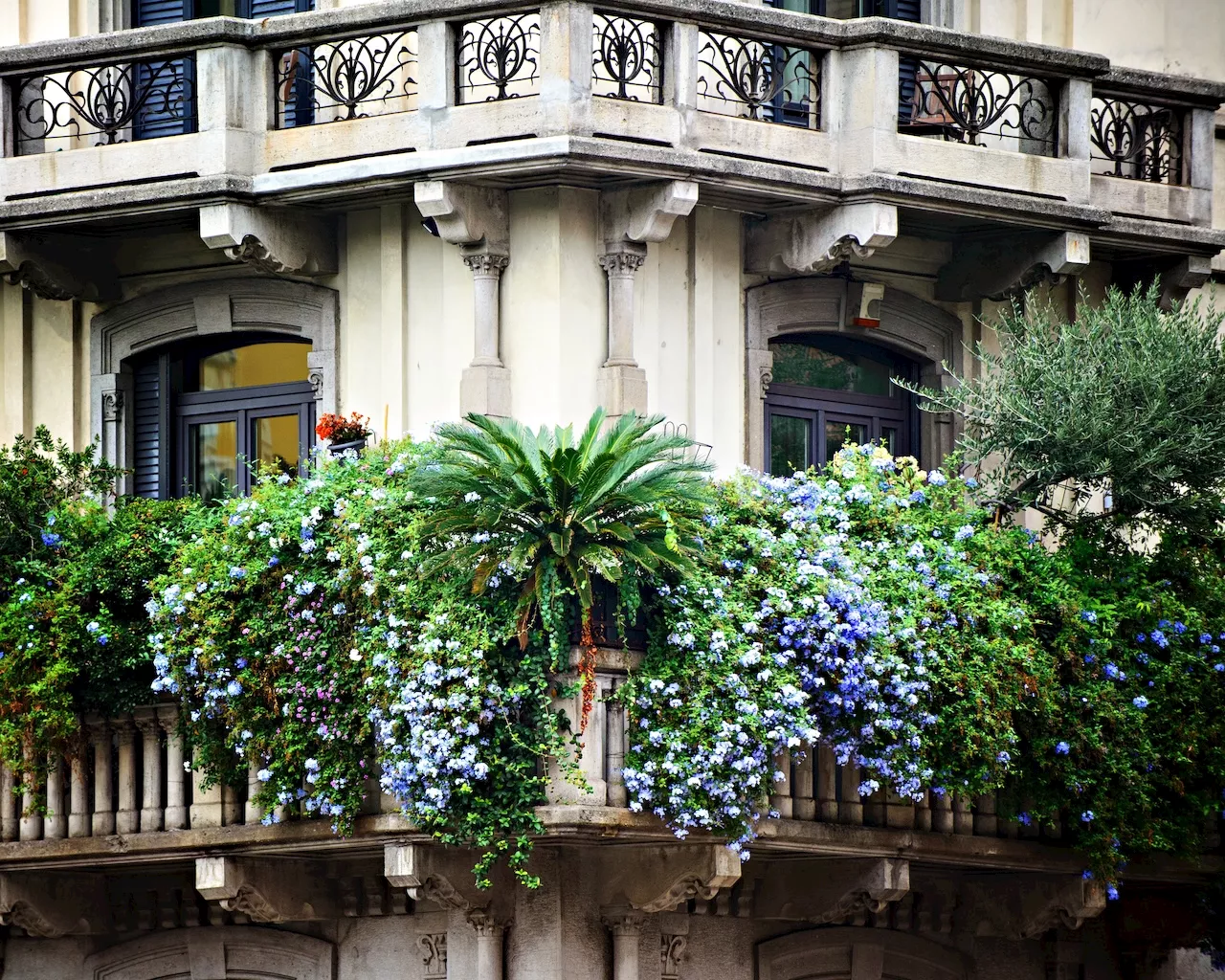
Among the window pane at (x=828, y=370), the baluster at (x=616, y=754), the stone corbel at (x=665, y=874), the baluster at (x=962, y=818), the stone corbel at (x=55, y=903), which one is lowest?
the stone corbel at (x=55, y=903)

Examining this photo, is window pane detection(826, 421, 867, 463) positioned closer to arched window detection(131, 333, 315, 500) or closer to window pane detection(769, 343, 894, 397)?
window pane detection(769, 343, 894, 397)

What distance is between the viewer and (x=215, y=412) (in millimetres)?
24938

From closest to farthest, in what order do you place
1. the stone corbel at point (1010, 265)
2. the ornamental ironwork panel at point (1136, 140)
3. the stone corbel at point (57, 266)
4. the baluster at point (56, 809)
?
the baluster at point (56, 809) → the stone corbel at point (57, 266) → the stone corbel at point (1010, 265) → the ornamental ironwork panel at point (1136, 140)

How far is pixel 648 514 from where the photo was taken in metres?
20.7

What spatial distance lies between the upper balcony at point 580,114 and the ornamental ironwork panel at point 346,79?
0.9 inches

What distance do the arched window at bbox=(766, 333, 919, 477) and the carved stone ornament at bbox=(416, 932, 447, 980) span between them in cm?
440

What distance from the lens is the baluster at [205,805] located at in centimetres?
2227

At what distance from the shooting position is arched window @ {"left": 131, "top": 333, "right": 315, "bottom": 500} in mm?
24672

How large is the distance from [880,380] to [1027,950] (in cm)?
452

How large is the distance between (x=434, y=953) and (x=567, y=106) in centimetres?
592

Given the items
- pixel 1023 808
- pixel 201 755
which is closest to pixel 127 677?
pixel 201 755

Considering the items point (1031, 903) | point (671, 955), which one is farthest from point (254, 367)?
point (1031, 903)

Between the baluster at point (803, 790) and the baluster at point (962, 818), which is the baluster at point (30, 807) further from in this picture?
the baluster at point (962, 818)

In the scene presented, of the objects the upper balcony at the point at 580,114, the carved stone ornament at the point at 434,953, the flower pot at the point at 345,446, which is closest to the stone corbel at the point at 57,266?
the upper balcony at the point at 580,114
